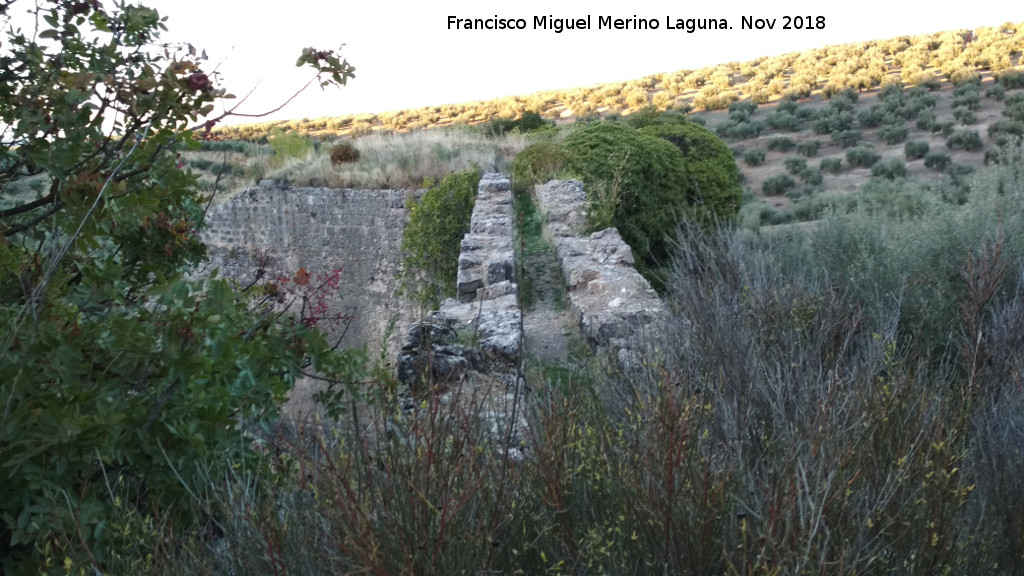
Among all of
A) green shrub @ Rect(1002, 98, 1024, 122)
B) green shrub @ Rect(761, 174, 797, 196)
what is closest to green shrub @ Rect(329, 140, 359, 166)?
green shrub @ Rect(761, 174, 797, 196)

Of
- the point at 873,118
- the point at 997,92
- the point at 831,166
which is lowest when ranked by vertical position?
the point at 831,166

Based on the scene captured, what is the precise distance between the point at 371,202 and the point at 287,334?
960 centimetres

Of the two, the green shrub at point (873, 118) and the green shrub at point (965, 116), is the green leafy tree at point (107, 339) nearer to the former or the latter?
the green shrub at point (965, 116)

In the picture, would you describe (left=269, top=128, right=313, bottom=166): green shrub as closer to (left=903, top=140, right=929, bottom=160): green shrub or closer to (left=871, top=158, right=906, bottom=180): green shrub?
(left=871, top=158, right=906, bottom=180): green shrub

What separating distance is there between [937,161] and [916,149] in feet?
4.01

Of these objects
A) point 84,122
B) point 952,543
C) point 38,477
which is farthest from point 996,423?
point 84,122

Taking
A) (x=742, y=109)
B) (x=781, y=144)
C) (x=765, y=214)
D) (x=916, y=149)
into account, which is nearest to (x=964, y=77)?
(x=742, y=109)

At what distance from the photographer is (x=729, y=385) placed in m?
2.70

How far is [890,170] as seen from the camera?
22156 millimetres

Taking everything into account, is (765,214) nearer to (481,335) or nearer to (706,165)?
(706,165)

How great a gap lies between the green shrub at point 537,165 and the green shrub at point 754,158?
16.4 m

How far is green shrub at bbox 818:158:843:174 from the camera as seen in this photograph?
78.5 ft

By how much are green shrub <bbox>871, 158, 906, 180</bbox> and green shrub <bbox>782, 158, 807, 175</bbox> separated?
2.01 m

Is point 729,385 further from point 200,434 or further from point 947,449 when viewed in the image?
point 200,434
